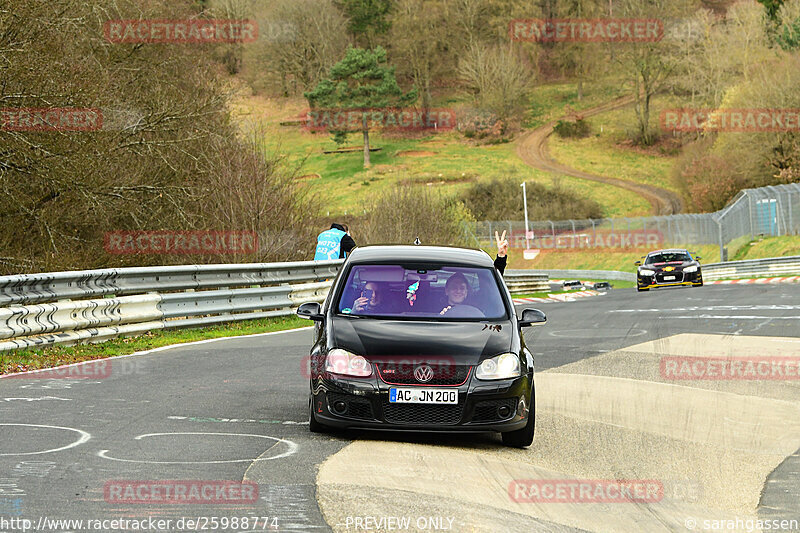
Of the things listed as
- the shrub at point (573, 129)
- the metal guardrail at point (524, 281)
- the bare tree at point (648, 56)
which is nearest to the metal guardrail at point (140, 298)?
the metal guardrail at point (524, 281)

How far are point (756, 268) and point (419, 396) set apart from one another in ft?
125

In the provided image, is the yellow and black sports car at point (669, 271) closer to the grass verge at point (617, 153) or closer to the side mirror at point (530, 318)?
the side mirror at point (530, 318)

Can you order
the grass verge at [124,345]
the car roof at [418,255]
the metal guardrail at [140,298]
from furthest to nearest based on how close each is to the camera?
1. the metal guardrail at [140,298]
2. the grass verge at [124,345]
3. the car roof at [418,255]

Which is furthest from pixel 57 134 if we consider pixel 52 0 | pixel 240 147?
pixel 240 147

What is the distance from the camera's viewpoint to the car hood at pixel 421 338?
292 inches

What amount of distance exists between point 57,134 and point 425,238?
30128 mm

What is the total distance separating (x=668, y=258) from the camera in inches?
1362

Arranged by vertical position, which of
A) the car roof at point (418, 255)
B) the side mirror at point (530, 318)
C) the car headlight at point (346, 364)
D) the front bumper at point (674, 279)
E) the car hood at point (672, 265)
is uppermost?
the car roof at point (418, 255)

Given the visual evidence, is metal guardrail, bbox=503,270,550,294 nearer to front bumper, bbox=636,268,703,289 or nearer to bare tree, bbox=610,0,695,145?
front bumper, bbox=636,268,703,289

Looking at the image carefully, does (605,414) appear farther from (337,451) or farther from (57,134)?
(57,134)

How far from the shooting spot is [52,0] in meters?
19.9

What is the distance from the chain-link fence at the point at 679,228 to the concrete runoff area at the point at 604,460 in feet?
121

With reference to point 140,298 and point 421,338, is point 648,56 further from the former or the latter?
point 421,338

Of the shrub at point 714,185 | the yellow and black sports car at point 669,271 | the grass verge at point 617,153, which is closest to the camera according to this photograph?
the yellow and black sports car at point 669,271
